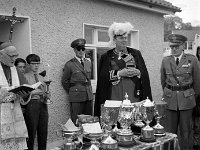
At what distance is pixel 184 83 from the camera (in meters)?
4.20

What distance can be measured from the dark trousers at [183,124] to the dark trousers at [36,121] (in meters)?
1.84

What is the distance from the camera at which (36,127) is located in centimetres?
399

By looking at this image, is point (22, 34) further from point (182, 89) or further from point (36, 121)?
point (182, 89)

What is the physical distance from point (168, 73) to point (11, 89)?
2.39m

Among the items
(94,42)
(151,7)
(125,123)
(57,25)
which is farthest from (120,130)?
(151,7)

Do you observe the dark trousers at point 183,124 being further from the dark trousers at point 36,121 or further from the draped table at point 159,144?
the dark trousers at point 36,121

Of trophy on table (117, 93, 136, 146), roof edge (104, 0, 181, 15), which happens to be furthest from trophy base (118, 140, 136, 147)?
roof edge (104, 0, 181, 15)

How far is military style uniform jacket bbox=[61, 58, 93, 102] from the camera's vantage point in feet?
15.4

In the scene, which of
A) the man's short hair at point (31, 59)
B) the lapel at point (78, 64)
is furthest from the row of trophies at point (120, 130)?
the lapel at point (78, 64)

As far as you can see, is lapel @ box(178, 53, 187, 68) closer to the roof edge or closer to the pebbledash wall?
the pebbledash wall

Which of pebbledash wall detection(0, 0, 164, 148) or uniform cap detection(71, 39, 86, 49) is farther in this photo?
uniform cap detection(71, 39, 86, 49)

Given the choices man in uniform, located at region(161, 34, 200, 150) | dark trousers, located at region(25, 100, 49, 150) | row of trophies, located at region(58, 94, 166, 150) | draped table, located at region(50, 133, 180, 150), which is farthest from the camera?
man in uniform, located at region(161, 34, 200, 150)

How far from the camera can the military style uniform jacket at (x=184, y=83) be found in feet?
13.7

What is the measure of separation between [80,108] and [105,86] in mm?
1475
